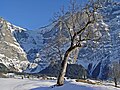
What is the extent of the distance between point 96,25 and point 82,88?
11.6 meters

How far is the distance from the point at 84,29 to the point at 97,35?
6.56ft

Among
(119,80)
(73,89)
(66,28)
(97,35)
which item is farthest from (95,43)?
(119,80)

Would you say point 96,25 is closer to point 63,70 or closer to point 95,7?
point 95,7

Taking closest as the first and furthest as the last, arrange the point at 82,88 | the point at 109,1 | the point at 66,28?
1. the point at 82,88
2. the point at 109,1
3. the point at 66,28

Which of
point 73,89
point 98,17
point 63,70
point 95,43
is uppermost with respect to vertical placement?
point 98,17

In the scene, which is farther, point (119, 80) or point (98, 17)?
point (119, 80)

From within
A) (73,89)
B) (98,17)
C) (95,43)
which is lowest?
(73,89)

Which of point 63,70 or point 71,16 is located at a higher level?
point 71,16

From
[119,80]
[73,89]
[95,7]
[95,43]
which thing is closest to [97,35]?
[95,43]

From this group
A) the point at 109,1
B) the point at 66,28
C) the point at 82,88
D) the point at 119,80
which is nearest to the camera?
the point at 82,88

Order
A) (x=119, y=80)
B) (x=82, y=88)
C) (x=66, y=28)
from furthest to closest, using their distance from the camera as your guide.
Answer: (x=119, y=80) < (x=66, y=28) < (x=82, y=88)

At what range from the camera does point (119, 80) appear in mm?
148375

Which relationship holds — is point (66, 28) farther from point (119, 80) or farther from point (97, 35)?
point (119, 80)

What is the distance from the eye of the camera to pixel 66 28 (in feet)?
124
